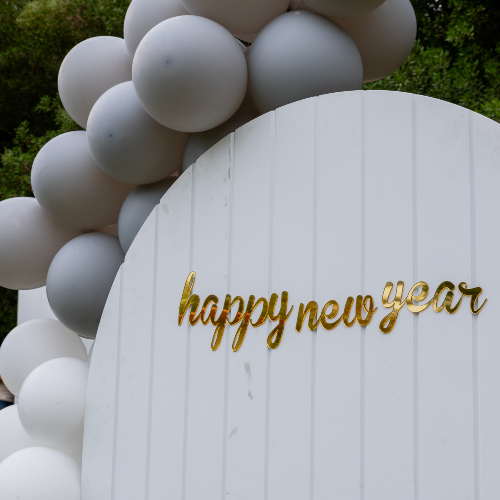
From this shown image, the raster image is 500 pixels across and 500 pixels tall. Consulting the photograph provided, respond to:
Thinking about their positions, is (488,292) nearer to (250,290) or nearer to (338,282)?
(338,282)

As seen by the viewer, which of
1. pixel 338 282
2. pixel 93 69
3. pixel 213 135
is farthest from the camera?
pixel 93 69

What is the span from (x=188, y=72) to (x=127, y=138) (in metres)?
0.30

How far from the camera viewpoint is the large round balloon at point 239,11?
4.97 feet

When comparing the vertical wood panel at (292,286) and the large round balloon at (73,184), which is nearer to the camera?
the vertical wood panel at (292,286)

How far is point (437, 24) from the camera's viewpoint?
477 centimetres

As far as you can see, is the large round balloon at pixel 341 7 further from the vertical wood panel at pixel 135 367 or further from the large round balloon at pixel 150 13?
the vertical wood panel at pixel 135 367

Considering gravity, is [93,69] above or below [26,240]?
above

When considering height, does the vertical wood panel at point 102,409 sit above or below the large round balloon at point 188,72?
below

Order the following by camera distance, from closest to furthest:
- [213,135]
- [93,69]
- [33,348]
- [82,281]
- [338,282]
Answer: [338,282] < [213,135] < [82,281] < [93,69] < [33,348]

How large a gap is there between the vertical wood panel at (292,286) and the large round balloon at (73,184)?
0.63m

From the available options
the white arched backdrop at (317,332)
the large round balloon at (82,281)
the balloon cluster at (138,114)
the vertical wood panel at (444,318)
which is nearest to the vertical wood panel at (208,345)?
the white arched backdrop at (317,332)

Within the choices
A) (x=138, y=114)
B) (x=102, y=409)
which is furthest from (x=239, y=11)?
(x=102, y=409)

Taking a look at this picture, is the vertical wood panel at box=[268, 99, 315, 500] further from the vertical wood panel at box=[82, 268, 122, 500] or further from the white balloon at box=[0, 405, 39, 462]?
the white balloon at box=[0, 405, 39, 462]

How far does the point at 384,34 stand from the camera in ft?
5.57
